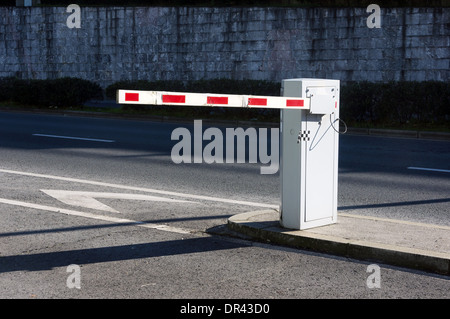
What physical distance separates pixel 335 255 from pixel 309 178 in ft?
2.59

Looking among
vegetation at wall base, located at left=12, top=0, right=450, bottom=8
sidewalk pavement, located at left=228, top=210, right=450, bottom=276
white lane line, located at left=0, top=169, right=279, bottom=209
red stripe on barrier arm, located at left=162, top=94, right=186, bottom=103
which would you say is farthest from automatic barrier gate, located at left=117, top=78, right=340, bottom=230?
vegetation at wall base, located at left=12, top=0, right=450, bottom=8

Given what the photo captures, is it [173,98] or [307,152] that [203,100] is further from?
[307,152]

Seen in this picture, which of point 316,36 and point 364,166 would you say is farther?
point 316,36

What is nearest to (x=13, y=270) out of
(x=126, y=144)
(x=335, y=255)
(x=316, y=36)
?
(x=335, y=255)

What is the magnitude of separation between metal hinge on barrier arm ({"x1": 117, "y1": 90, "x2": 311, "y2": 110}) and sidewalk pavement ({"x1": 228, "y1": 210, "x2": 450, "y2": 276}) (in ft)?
3.68

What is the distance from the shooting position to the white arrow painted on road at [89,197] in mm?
7980

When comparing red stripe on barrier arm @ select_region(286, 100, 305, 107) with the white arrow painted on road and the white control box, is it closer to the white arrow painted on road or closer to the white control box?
the white control box

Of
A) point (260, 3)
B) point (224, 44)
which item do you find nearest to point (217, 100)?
point (224, 44)

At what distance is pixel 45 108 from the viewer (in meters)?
24.2

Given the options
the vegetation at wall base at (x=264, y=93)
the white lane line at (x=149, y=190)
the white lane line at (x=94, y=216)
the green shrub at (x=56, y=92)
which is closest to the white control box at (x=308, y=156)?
the white lane line at (x=94, y=216)

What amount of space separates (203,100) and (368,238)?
1.83 meters

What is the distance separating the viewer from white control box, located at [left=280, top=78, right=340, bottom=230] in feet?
20.2

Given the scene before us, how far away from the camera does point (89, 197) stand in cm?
842
